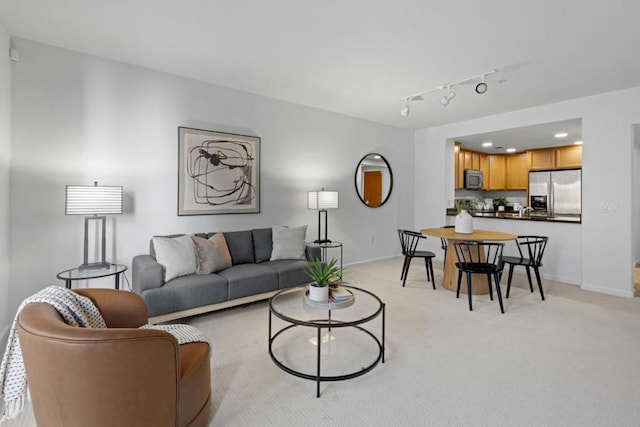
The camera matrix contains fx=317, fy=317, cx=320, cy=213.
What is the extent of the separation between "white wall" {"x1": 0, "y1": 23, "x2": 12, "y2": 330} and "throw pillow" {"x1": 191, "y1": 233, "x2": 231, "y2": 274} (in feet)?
4.90

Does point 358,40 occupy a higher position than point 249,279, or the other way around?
point 358,40

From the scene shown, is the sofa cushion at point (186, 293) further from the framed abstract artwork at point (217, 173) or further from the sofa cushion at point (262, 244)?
the framed abstract artwork at point (217, 173)

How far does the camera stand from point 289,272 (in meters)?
3.53

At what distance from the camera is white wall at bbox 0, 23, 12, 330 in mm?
2580

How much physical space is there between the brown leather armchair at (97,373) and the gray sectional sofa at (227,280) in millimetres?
1437

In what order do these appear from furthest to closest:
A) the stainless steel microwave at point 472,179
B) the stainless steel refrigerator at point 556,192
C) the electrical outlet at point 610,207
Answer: the stainless steel microwave at point 472,179 < the stainless steel refrigerator at point 556,192 < the electrical outlet at point 610,207

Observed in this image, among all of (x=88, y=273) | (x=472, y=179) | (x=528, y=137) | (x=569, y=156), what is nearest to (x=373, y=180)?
(x=472, y=179)

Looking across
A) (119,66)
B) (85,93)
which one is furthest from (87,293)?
(119,66)

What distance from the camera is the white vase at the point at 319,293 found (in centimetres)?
228

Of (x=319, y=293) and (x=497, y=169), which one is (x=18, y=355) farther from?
(x=497, y=169)

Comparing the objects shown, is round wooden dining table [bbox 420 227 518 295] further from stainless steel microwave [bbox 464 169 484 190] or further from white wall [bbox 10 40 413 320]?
stainless steel microwave [bbox 464 169 484 190]

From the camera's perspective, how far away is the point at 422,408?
6.04 feet

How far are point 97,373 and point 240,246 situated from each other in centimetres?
256

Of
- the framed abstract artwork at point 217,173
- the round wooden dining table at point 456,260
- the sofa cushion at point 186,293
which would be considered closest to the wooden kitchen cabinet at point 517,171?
the round wooden dining table at point 456,260
